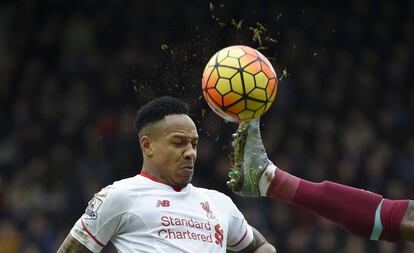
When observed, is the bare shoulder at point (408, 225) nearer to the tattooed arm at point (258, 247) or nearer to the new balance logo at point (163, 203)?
the tattooed arm at point (258, 247)

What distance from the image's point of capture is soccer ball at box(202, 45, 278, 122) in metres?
5.21

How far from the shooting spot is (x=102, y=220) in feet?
16.0

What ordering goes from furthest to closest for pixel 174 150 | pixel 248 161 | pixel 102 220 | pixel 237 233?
pixel 248 161 < pixel 237 233 < pixel 174 150 < pixel 102 220

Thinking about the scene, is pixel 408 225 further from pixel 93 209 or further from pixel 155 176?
pixel 93 209

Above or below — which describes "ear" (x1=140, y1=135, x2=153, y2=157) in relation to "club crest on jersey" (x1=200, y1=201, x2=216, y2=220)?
above

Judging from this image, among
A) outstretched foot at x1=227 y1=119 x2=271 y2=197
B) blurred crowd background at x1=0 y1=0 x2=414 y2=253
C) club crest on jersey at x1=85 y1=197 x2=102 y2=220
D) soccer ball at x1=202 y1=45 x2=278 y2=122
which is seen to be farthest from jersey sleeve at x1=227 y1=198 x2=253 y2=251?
blurred crowd background at x1=0 y1=0 x2=414 y2=253

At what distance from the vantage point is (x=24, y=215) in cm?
1098

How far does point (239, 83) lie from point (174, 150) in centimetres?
54

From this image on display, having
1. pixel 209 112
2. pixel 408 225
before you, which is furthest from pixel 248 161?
pixel 209 112

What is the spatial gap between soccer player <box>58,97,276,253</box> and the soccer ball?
222 millimetres

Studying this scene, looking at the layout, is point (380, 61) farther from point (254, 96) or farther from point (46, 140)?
point (254, 96)

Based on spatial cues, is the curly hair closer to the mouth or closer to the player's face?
the player's face

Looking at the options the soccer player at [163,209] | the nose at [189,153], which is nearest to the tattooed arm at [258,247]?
the soccer player at [163,209]

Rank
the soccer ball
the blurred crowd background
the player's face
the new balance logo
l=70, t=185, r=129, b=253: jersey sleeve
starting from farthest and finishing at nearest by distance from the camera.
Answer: the blurred crowd background < the soccer ball < the player's face < the new balance logo < l=70, t=185, r=129, b=253: jersey sleeve
